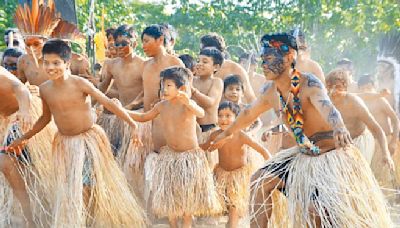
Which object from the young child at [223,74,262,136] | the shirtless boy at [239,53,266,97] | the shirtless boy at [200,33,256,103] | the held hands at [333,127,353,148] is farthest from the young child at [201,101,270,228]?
the shirtless boy at [239,53,266,97]

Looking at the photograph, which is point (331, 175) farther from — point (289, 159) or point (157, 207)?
point (157, 207)

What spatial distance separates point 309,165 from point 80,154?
152 centimetres

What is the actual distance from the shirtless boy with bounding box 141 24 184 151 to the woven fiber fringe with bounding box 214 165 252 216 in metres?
0.86

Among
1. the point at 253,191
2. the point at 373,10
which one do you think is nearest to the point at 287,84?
the point at 253,191

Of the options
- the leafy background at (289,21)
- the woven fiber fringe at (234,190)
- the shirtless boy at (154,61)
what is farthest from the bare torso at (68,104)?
the leafy background at (289,21)

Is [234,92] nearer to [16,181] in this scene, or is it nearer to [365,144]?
[365,144]

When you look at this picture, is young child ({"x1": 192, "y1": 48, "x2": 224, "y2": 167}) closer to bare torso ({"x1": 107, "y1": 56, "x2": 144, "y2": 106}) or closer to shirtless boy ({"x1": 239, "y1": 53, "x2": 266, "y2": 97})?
bare torso ({"x1": 107, "y1": 56, "x2": 144, "y2": 106})

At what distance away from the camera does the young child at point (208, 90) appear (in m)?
4.50

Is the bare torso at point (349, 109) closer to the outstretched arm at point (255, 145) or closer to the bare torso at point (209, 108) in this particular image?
the outstretched arm at point (255, 145)

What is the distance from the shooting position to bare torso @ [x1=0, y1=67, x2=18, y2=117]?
12.6ft

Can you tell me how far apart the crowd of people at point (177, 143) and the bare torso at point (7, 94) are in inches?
0.5

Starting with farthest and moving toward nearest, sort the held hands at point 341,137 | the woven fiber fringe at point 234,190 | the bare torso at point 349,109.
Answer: the bare torso at point 349,109 → the woven fiber fringe at point 234,190 → the held hands at point 341,137

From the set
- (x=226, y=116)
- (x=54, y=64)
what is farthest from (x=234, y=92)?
(x=54, y=64)

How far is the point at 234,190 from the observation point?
4203 millimetres
